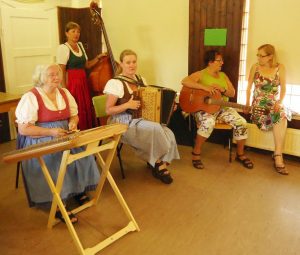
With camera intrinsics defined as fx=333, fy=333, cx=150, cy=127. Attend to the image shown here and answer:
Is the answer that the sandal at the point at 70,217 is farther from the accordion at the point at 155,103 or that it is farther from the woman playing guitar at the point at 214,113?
the woman playing guitar at the point at 214,113

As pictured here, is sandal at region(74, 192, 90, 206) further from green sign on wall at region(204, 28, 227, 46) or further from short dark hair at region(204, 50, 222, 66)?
green sign on wall at region(204, 28, 227, 46)

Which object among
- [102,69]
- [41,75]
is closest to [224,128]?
[102,69]

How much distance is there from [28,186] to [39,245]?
0.41 metres

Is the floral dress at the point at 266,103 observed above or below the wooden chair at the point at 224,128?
above

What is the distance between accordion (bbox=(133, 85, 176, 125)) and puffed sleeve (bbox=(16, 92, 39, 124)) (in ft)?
2.91

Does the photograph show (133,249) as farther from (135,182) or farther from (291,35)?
(291,35)

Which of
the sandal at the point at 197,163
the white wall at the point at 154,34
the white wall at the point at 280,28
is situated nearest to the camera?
the white wall at the point at 280,28

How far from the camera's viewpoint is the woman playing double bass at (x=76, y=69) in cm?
346

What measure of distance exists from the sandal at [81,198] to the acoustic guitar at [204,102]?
53.6 inches

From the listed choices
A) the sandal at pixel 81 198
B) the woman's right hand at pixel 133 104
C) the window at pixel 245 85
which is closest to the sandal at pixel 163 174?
the woman's right hand at pixel 133 104

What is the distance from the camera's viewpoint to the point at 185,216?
2.35 metres

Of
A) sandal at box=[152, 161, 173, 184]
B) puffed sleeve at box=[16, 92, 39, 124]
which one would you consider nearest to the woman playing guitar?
sandal at box=[152, 161, 173, 184]

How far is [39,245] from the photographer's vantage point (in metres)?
2.05

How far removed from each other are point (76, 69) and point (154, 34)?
3.63ft
